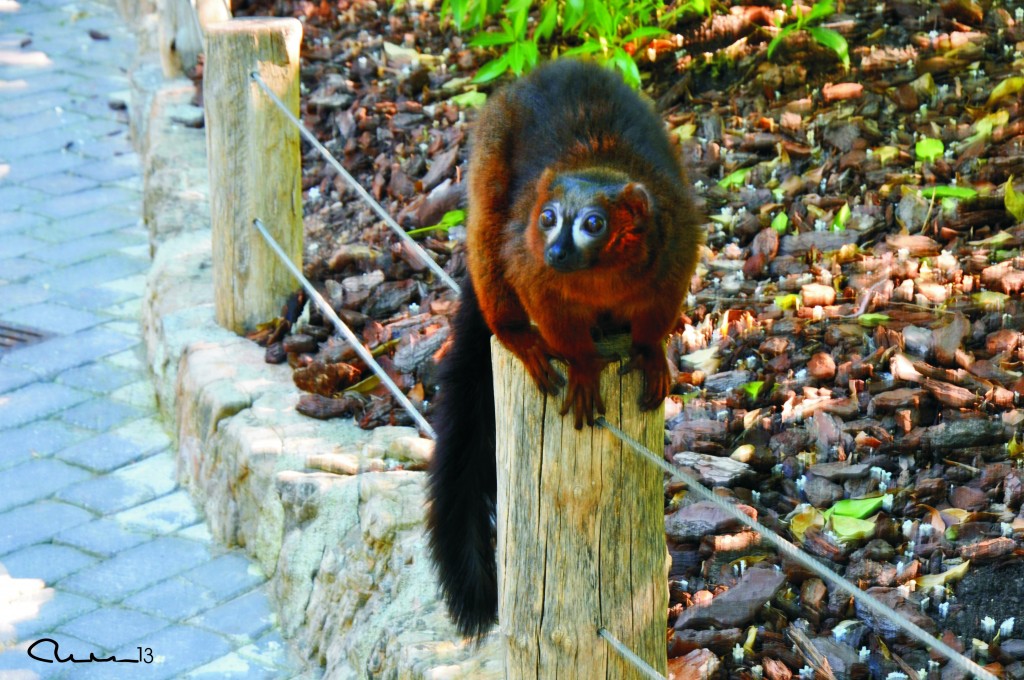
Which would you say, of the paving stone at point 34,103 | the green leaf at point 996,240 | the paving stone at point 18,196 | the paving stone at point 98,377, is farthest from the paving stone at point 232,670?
the paving stone at point 34,103

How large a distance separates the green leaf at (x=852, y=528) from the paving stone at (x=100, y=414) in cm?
344

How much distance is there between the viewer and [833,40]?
5234 mm

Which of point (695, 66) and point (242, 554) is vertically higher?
point (695, 66)

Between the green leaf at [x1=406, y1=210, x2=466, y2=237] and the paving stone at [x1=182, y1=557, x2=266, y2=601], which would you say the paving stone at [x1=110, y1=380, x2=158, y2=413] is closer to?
the paving stone at [x1=182, y1=557, x2=266, y2=601]

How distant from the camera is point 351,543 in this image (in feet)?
12.6

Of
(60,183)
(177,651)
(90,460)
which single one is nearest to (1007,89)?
(177,651)

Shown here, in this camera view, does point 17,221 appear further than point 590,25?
Yes

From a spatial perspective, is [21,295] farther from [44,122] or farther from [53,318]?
[44,122]

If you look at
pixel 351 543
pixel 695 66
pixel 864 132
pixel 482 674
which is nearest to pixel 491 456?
pixel 482 674

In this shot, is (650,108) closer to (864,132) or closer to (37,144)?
(864,132)

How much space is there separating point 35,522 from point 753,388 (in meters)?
2.90

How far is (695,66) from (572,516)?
12.6 feet

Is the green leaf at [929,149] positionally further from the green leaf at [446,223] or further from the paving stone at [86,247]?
the paving stone at [86,247]

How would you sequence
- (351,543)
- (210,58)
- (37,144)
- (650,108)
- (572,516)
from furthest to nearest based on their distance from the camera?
(37,144)
(210,58)
(351,543)
(650,108)
(572,516)
